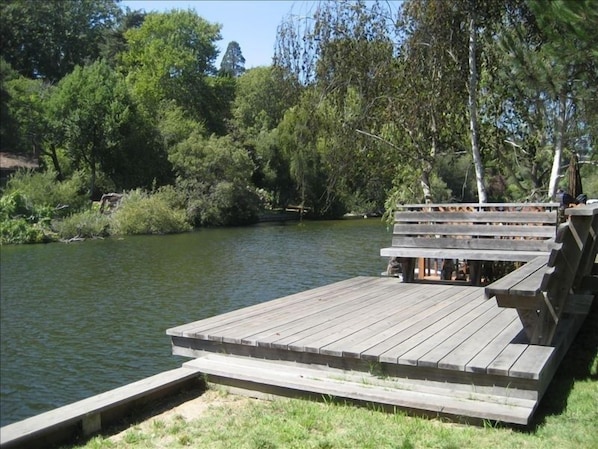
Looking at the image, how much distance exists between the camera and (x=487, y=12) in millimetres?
9836

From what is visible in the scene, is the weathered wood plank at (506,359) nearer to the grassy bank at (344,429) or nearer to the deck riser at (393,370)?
the deck riser at (393,370)

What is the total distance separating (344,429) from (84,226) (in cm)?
2211

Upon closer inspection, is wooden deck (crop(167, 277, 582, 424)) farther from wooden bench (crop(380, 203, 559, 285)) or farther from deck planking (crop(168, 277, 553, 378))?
wooden bench (crop(380, 203, 559, 285))

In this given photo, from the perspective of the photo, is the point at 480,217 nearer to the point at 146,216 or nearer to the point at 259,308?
the point at 259,308

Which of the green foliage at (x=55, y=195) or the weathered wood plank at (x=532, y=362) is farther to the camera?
the green foliage at (x=55, y=195)

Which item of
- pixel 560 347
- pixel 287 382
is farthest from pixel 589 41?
pixel 287 382

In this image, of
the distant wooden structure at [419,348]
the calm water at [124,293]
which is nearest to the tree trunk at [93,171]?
the calm water at [124,293]

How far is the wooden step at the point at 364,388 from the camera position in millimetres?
3965

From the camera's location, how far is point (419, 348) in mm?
4719

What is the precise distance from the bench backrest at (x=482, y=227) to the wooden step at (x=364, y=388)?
3.76 meters

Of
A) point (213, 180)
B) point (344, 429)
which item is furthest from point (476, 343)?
point (213, 180)

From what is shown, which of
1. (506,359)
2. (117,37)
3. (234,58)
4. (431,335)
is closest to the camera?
(506,359)

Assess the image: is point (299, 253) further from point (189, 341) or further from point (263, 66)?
point (263, 66)

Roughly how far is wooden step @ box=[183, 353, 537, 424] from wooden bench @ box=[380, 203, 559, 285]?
349cm
